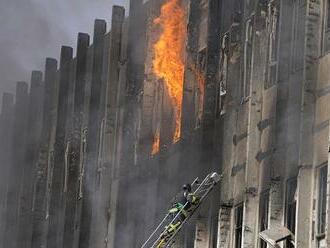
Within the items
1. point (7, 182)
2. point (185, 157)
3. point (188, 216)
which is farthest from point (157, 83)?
point (7, 182)

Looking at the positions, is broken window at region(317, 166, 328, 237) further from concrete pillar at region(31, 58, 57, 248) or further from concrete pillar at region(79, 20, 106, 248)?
concrete pillar at region(31, 58, 57, 248)

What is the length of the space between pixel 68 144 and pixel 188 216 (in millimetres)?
13244

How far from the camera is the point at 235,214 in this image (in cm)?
2767

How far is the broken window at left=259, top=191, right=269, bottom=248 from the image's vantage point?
2598 cm

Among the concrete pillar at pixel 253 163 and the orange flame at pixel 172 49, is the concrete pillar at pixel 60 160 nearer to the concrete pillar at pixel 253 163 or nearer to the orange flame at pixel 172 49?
the orange flame at pixel 172 49

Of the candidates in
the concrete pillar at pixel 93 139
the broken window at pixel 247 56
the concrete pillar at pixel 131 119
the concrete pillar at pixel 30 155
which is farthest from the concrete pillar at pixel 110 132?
the broken window at pixel 247 56

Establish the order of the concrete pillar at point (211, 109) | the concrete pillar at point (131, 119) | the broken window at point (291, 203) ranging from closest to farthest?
1. the broken window at point (291, 203)
2. the concrete pillar at point (211, 109)
3. the concrete pillar at point (131, 119)

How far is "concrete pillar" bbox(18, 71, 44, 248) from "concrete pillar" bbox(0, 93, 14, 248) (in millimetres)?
1996

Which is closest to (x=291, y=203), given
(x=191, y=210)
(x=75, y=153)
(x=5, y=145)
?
(x=191, y=210)

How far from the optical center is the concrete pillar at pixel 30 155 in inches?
1715

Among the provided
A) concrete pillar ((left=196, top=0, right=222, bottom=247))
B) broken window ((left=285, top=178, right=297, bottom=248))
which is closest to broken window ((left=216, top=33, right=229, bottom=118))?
concrete pillar ((left=196, top=0, right=222, bottom=247))

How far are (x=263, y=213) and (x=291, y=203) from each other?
125cm

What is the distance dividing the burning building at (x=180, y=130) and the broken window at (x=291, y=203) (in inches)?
1.7

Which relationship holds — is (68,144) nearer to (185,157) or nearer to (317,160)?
(185,157)
